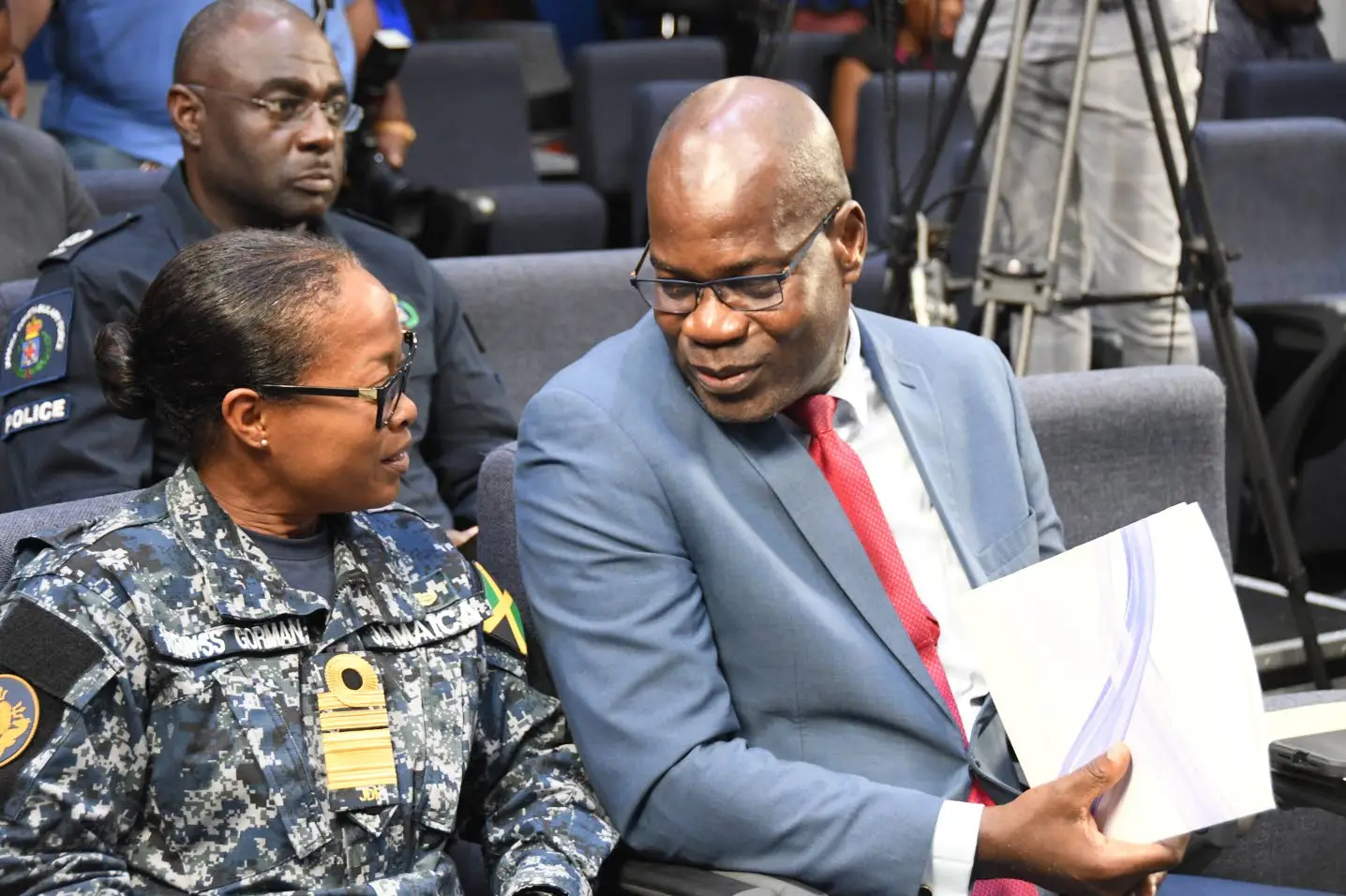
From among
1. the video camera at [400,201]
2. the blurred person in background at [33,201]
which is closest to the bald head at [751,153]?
the blurred person in background at [33,201]

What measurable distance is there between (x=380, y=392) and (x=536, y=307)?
130 cm

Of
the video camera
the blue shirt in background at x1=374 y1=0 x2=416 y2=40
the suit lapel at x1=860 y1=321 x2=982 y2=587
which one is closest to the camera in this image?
the suit lapel at x1=860 y1=321 x2=982 y2=587

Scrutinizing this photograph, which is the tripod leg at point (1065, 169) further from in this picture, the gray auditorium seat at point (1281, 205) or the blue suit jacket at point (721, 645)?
the blue suit jacket at point (721, 645)

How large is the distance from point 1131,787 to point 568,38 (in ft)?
16.1

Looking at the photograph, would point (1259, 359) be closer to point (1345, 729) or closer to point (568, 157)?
point (1345, 729)

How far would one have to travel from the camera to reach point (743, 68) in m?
5.89

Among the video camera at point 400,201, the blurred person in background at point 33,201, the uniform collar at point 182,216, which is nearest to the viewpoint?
the uniform collar at point 182,216

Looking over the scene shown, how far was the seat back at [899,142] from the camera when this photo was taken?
462 centimetres

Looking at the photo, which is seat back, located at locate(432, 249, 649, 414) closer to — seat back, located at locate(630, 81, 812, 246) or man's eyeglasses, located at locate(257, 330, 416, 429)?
man's eyeglasses, located at locate(257, 330, 416, 429)

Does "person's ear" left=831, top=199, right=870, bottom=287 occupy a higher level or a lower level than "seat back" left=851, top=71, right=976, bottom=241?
higher

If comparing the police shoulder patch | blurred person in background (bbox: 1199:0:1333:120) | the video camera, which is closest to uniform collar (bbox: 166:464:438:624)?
the police shoulder patch

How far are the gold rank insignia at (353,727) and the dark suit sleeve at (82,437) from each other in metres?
0.75

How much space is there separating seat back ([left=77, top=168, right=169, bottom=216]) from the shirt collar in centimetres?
167

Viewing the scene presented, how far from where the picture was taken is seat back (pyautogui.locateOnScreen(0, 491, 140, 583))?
5.28ft
